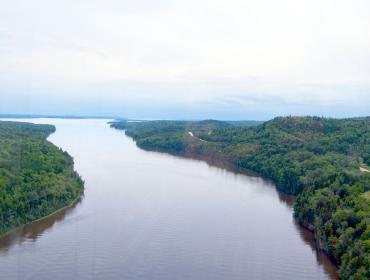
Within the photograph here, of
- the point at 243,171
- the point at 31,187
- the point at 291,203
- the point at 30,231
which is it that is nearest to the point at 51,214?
the point at 31,187

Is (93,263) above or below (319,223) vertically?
below

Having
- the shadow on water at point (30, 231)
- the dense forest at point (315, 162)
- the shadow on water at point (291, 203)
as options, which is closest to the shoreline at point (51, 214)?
the shadow on water at point (30, 231)

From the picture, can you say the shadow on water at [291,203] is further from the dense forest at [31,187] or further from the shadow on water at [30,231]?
the dense forest at [31,187]

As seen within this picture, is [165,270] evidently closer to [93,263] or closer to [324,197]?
[93,263]

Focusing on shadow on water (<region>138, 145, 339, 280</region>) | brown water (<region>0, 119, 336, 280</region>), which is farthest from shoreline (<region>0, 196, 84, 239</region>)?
shadow on water (<region>138, 145, 339, 280</region>)

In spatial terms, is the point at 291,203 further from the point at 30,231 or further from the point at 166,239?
the point at 30,231

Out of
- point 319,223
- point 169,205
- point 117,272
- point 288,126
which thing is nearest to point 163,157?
point 288,126

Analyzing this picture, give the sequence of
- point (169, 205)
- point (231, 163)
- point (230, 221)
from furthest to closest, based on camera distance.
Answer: point (231, 163) → point (169, 205) → point (230, 221)
